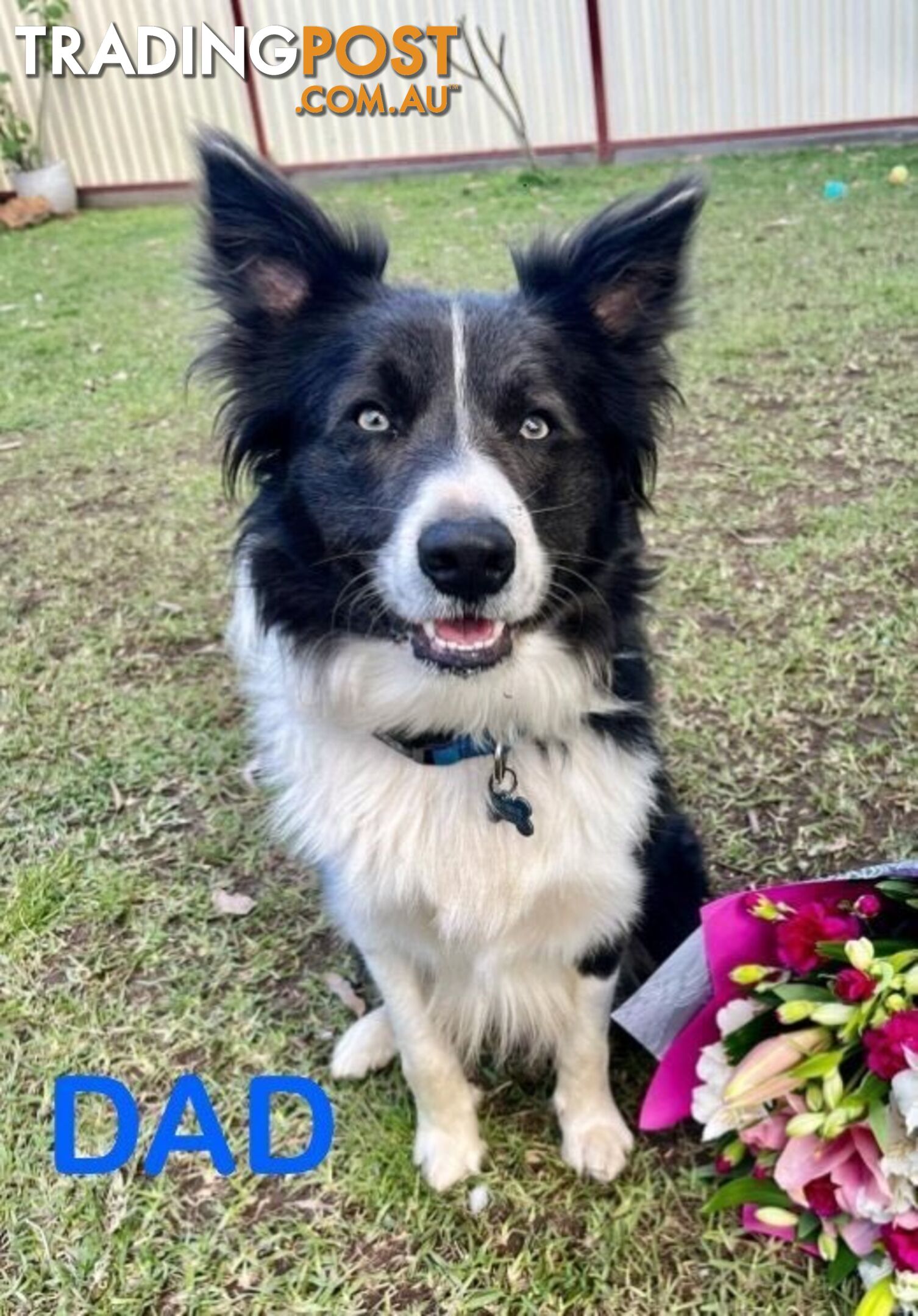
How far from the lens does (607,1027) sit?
207 centimetres

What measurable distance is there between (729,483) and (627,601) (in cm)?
231

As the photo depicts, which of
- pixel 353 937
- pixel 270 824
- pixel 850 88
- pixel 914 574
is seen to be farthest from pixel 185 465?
pixel 850 88

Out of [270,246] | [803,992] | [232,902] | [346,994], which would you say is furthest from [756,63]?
[803,992]

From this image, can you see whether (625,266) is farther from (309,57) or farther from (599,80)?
(309,57)

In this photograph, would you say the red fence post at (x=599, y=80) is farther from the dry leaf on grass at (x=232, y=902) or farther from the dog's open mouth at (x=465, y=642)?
the dog's open mouth at (x=465, y=642)

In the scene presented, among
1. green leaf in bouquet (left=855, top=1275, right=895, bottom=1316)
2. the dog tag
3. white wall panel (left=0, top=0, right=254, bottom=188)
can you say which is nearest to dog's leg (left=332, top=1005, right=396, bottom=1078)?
the dog tag

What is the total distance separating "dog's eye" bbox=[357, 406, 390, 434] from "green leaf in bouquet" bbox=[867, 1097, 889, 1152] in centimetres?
120

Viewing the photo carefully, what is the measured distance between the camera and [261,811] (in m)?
2.79

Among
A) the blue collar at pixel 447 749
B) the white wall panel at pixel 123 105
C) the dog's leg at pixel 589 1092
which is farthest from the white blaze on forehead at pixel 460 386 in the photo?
the white wall panel at pixel 123 105

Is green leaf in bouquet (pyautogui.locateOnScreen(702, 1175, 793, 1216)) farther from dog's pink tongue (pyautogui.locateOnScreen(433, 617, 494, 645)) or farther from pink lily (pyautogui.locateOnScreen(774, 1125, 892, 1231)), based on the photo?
dog's pink tongue (pyautogui.locateOnScreen(433, 617, 494, 645))

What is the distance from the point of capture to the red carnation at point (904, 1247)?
1590 mm

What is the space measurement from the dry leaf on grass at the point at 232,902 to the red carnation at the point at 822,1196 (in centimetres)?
128

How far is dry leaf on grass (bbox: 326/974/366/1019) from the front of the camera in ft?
7.56

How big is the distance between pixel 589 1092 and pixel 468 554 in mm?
1015
